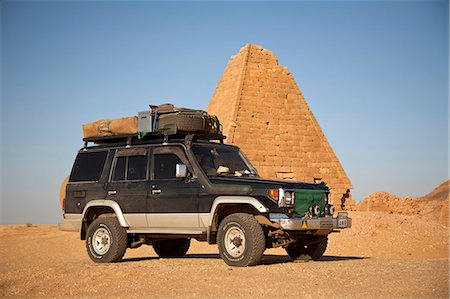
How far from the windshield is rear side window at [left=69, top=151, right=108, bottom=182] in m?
2.10

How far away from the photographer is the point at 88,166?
40.4 ft

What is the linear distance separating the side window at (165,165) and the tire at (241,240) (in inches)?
57.0

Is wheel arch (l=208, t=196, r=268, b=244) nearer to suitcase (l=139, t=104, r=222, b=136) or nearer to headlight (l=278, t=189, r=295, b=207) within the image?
headlight (l=278, t=189, r=295, b=207)

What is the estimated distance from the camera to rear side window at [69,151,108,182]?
12102mm

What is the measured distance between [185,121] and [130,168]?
53.3 inches

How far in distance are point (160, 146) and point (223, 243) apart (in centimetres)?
230

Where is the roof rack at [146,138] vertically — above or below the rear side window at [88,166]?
above

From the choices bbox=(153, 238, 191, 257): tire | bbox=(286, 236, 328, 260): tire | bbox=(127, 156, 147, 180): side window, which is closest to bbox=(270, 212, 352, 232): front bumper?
bbox=(286, 236, 328, 260): tire

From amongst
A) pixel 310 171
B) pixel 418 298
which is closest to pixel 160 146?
pixel 418 298

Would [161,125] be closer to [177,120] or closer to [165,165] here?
[177,120]

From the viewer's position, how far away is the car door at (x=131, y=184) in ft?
37.1

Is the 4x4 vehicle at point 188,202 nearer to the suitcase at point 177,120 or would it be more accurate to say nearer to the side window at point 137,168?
the side window at point 137,168

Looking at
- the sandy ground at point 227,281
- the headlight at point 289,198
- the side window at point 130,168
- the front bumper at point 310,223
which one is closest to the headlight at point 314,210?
the front bumper at point 310,223

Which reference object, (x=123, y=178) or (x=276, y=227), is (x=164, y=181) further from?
(x=276, y=227)
